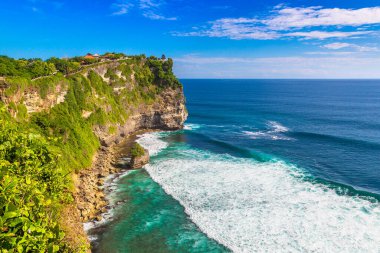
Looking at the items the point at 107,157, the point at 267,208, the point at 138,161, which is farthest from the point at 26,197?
the point at 107,157

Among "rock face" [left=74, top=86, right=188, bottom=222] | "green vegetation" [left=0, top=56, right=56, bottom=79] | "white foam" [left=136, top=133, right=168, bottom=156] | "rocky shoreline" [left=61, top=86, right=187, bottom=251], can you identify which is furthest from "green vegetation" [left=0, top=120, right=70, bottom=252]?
"white foam" [left=136, top=133, right=168, bottom=156]

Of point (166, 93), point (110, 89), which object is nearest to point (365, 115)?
point (166, 93)

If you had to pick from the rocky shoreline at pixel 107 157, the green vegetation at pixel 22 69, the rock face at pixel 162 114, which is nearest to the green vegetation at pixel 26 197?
the rocky shoreline at pixel 107 157

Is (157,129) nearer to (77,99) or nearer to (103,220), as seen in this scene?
(77,99)

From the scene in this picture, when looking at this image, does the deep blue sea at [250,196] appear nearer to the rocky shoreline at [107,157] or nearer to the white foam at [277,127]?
the rocky shoreline at [107,157]

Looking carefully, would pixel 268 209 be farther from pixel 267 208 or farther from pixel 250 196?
pixel 250 196

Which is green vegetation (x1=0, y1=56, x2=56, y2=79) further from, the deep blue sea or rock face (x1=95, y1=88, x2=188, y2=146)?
rock face (x1=95, y1=88, x2=188, y2=146)
